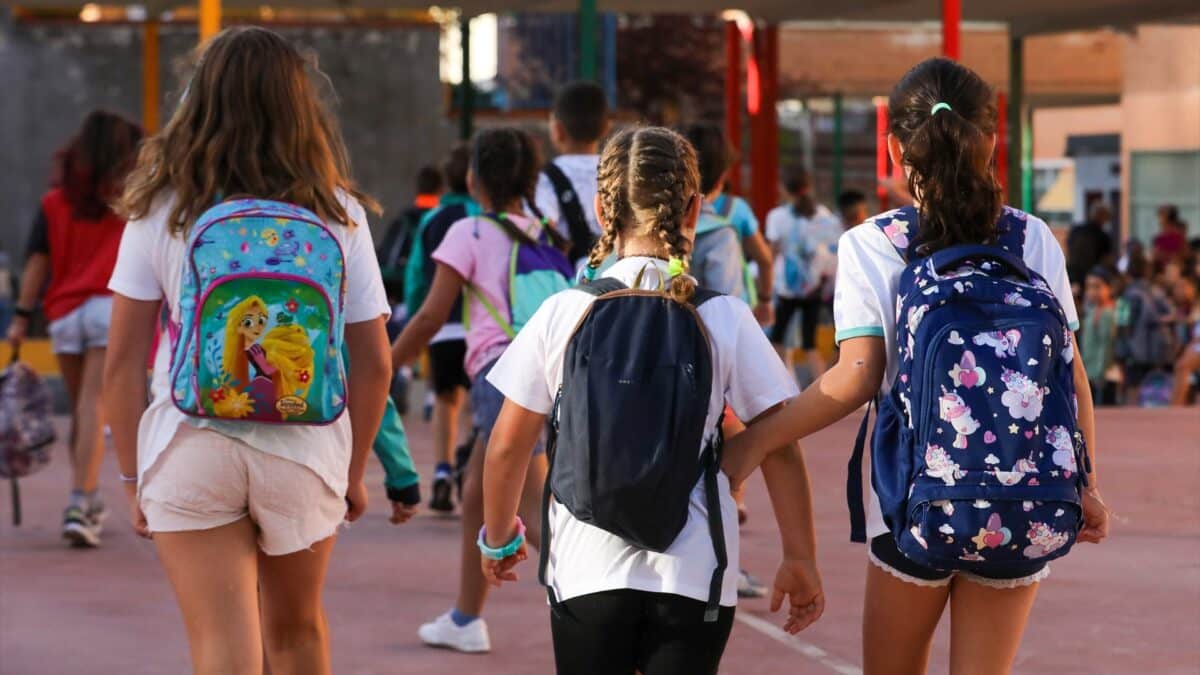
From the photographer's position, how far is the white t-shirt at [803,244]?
16.7 meters

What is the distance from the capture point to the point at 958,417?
3.71m

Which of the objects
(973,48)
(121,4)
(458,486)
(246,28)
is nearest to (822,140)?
(973,48)

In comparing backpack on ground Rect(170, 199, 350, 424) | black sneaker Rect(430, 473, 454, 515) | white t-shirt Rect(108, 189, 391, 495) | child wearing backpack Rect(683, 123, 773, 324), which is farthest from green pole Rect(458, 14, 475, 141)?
backpack on ground Rect(170, 199, 350, 424)

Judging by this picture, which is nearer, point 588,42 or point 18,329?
point 18,329

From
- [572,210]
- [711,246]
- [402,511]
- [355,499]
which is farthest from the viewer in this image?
[711,246]

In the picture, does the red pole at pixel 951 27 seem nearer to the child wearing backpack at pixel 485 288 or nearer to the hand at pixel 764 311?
the hand at pixel 764 311

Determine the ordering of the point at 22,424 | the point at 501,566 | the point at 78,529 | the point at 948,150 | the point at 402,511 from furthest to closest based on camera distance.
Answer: the point at 22,424 → the point at 78,529 → the point at 402,511 → the point at 501,566 → the point at 948,150

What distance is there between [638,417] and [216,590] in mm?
1070

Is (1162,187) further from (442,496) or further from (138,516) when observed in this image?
(138,516)

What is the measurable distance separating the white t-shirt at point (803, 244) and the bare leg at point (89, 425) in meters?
8.62

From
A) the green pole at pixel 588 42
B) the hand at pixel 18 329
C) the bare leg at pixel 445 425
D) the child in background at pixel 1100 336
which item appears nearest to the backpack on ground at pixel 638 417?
the hand at pixel 18 329

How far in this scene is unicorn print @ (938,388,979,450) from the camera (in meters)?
3.70

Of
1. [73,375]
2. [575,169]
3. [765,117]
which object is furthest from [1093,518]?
[765,117]

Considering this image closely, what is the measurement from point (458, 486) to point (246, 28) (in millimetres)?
6002
